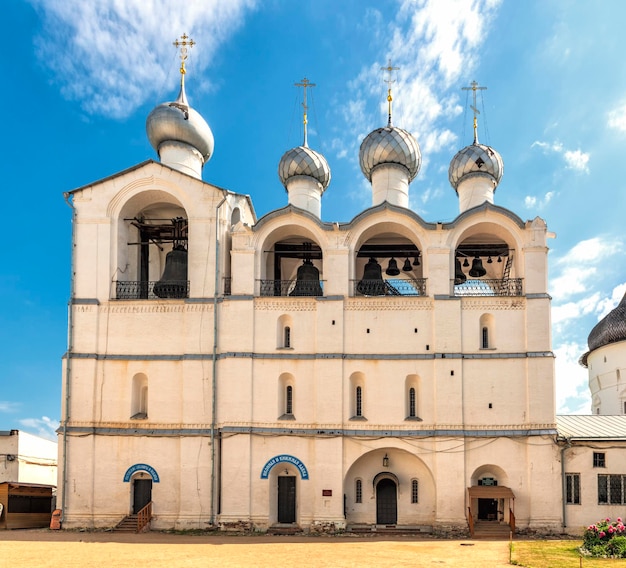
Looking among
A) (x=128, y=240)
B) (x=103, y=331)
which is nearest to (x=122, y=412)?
(x=103, y=331)

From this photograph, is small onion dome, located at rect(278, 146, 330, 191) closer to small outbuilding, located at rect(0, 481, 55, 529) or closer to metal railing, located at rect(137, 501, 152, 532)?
metal railing, located at rect(137, 501, 152, 532)

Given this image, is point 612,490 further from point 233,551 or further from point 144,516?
point 144,516

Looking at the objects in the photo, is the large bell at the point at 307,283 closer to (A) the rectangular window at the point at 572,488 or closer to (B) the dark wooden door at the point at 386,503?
(B) the dark wooden door at the point at 386,503

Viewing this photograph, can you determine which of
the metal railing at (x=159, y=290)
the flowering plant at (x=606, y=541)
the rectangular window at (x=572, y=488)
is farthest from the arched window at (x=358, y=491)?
the metal railing at (x=159, y=290)

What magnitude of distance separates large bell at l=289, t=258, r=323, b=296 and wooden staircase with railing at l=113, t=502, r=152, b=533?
9.49 meters

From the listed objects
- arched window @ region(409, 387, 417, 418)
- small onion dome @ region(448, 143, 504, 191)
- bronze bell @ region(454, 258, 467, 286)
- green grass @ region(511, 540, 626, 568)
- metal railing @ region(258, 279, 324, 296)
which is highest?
small onion dome @ region(448, 143, 504, 191)

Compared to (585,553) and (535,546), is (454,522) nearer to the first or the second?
(535,546)

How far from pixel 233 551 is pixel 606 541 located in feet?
32.7

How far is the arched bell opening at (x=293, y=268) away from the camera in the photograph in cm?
2758

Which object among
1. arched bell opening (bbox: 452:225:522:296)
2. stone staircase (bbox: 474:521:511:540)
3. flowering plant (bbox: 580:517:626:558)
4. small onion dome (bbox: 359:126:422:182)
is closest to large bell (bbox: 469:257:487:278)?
arched bell opening (bbox: 452:225:522:296)

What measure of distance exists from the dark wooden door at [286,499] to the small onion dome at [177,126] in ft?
46.0

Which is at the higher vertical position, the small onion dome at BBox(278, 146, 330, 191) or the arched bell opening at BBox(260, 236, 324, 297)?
the small onion dome at BBox(278, 146, 330, 191)

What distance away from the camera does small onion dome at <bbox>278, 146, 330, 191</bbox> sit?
99.5ft

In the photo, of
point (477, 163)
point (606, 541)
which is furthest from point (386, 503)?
point (477, 163)
